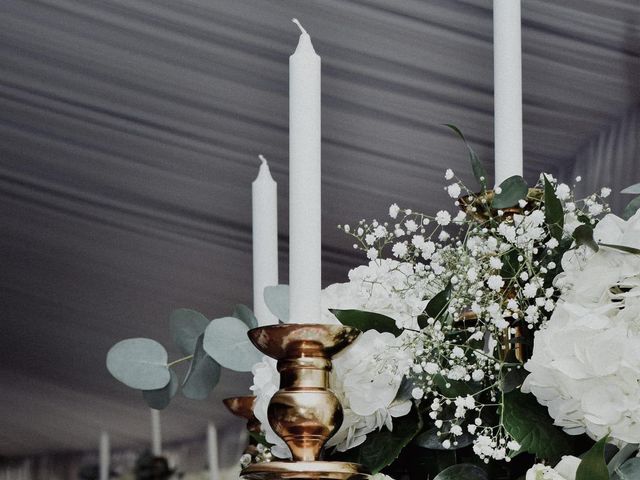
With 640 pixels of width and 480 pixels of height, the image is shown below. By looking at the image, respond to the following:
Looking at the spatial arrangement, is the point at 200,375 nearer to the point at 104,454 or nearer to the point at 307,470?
the point at 307,470

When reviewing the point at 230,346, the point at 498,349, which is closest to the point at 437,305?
the point at 498,349

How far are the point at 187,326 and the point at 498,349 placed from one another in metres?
0.26

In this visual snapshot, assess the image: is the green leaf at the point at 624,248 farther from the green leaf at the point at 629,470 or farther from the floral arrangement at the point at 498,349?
the green leaf at the point at 629,470

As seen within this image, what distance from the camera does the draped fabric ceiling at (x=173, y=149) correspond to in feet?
4.09

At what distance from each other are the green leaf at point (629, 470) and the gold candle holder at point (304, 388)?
Result: 0.12 metres

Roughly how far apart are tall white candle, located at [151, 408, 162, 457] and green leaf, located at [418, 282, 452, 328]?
92cm

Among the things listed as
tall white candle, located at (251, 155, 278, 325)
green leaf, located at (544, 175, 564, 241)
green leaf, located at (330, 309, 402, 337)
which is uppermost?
tall white candle, located at (251, 155, 278, 325)

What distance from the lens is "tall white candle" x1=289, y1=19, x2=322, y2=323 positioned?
48cm

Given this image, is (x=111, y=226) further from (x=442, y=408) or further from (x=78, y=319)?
(x=442, y=408)

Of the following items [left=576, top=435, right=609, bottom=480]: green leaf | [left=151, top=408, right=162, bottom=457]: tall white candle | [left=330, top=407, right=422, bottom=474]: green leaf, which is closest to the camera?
[left=576, top=435, right=609, bottom=480]: green leaf

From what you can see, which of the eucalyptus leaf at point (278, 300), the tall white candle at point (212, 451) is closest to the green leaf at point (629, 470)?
the eucalyptus leaf at point (278, 300)

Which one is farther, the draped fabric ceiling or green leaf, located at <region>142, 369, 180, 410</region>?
the draped fabric ceiling

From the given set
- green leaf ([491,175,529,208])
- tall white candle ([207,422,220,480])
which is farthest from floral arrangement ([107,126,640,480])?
tall white candle ([207,422,220,480])

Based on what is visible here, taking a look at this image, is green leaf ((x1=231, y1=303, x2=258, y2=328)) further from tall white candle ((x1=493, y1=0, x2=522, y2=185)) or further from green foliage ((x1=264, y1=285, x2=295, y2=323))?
tall white candle ((x1=493, y1=0, x2=522, y2=185))
